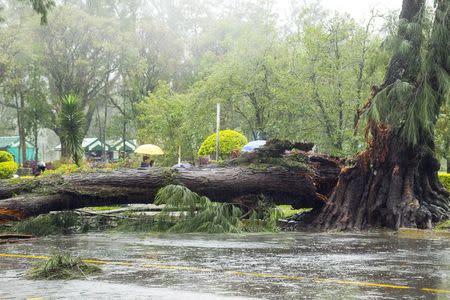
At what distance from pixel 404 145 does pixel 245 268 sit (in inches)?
311

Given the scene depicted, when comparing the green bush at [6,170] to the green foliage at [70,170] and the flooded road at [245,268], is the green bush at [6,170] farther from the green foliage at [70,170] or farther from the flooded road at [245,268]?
the flooded road at [245,268]

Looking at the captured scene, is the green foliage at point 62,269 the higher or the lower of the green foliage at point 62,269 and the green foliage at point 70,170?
the lower

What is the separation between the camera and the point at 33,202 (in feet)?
46.9

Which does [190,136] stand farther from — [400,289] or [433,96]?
[400,289]

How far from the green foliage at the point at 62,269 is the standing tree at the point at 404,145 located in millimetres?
8358

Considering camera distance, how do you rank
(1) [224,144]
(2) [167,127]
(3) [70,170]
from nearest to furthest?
(3) [70,170], (1) [224,144], (2) [167,127]

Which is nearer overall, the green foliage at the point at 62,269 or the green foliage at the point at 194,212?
the green foliage at the point at 62,269

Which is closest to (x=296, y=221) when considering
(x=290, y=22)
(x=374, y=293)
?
(x=374, y=293)

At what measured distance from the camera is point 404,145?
1530 cm

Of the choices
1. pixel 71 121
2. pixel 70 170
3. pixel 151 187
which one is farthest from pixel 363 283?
pixel 71 121

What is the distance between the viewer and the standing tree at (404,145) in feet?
47.7

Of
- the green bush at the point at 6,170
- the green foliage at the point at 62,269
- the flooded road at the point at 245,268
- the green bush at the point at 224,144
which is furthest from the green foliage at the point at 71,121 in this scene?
the green bush at the point at 6,170

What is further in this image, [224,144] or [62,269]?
[224,144]

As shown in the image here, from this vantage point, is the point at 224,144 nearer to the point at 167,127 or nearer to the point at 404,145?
the point at 167,127
